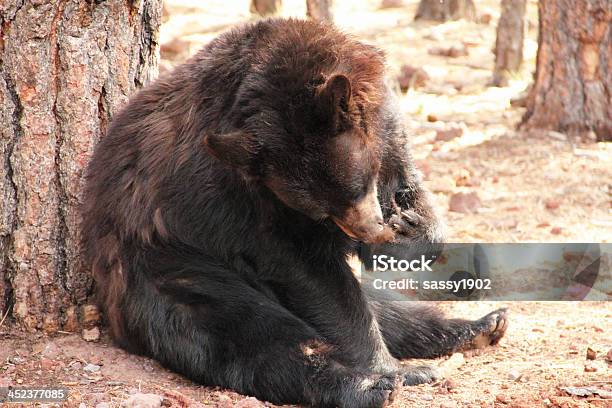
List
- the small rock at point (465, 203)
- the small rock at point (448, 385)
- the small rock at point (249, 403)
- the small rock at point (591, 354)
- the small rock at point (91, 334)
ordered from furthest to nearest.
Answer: the small rock at point (465, 203) → the small rock at point (91, 334) → the small rock at point (591, 354) → the small rock at point (448, 385) → the small rock at point (249, 403)

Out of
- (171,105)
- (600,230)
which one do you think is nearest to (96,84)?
(171,105)

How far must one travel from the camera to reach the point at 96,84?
16.4ft

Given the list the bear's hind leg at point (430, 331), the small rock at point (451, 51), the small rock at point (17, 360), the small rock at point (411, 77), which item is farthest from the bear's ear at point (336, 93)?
the small rock at point (451, 51)

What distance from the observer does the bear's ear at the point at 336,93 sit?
3.91 metres

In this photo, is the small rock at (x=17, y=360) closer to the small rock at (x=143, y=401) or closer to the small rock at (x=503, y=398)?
the small rock at (x=143, y=401)

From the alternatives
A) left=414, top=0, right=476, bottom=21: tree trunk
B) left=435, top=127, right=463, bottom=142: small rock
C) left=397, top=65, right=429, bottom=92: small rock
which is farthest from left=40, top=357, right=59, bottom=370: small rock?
left=414, top=0, right=476, bottom=21: tree trunk

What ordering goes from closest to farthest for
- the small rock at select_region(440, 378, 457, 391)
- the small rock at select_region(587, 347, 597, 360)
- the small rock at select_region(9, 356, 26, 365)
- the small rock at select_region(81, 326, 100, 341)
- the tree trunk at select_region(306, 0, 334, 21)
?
1. the small rock at select_region(440, 378, 457, 391)
2. the small rock at select_region(9, 356, 26, 365)
3. the small rock at select_region(587, 347, 597, 360)
4. the small rock at select_region(81, 326, 100, 341)
5. the tree trunk at select_region(306, 0, 334, 21)

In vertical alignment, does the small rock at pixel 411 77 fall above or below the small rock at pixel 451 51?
below

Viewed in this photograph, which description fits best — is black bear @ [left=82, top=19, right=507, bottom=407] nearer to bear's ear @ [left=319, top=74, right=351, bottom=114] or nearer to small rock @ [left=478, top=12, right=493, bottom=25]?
bear's ear @ [left=319, top=74, right=351, bottom=114]

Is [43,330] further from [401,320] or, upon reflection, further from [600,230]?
[600,230]

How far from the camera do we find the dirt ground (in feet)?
14.6

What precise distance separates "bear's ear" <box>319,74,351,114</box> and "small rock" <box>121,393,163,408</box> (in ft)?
5.13

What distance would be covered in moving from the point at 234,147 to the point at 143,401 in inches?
49.0

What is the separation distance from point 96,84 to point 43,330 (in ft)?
4.68
